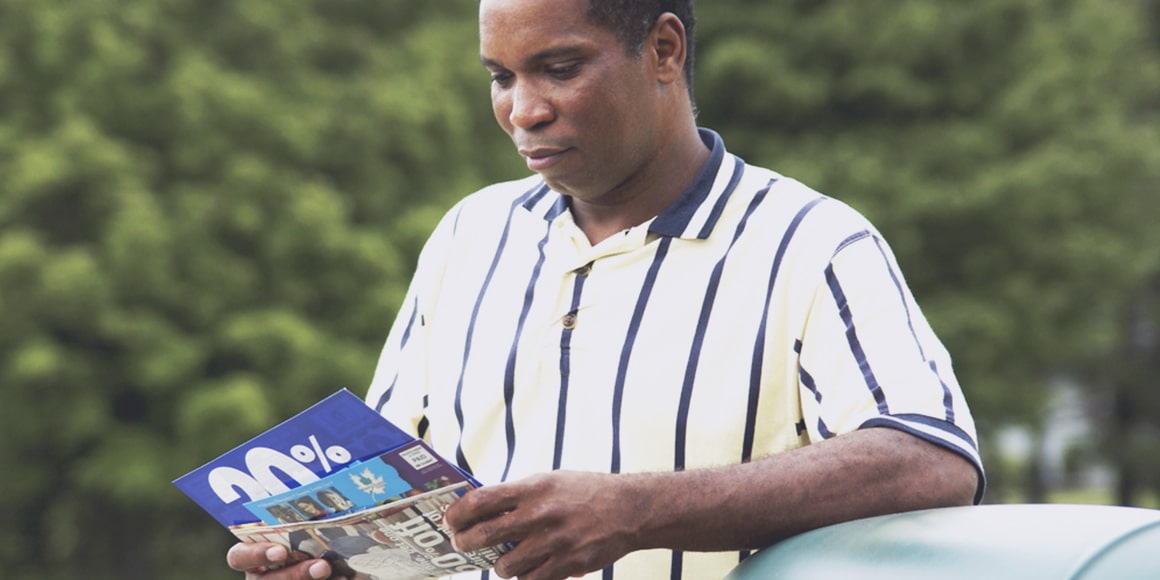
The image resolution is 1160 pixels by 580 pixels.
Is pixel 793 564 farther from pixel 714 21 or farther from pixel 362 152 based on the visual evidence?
pixel 714 21

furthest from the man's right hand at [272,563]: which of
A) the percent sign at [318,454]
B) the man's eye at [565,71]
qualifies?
the man's eye at [565,71]

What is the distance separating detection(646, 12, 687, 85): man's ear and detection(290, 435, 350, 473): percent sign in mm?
740

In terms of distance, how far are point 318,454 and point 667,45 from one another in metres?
0.80

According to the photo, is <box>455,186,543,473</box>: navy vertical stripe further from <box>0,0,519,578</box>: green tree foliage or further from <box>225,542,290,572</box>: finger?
<box>0,0,519,578</box>: green tree foliage

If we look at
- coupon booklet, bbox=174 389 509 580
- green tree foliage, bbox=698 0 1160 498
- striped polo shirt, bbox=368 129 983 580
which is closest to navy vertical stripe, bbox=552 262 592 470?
striped polo shirt, bbox=368 129 983 580

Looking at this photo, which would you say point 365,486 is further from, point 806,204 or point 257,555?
point 806,204

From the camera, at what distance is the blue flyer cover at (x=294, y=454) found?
5.79 ft

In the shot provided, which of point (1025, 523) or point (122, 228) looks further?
point (122, 228)

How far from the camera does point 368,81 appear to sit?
12.8m

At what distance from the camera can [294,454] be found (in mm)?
1868

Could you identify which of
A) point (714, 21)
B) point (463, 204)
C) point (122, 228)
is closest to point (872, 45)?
point (714, 21)

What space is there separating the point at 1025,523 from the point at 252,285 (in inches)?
420

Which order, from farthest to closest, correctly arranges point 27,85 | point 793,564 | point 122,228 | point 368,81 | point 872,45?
1. point 872,45
2. point 368,81
3. point 27,85
4. point 122,228
5. point 793,564

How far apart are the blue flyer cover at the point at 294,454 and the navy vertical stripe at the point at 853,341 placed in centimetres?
57
